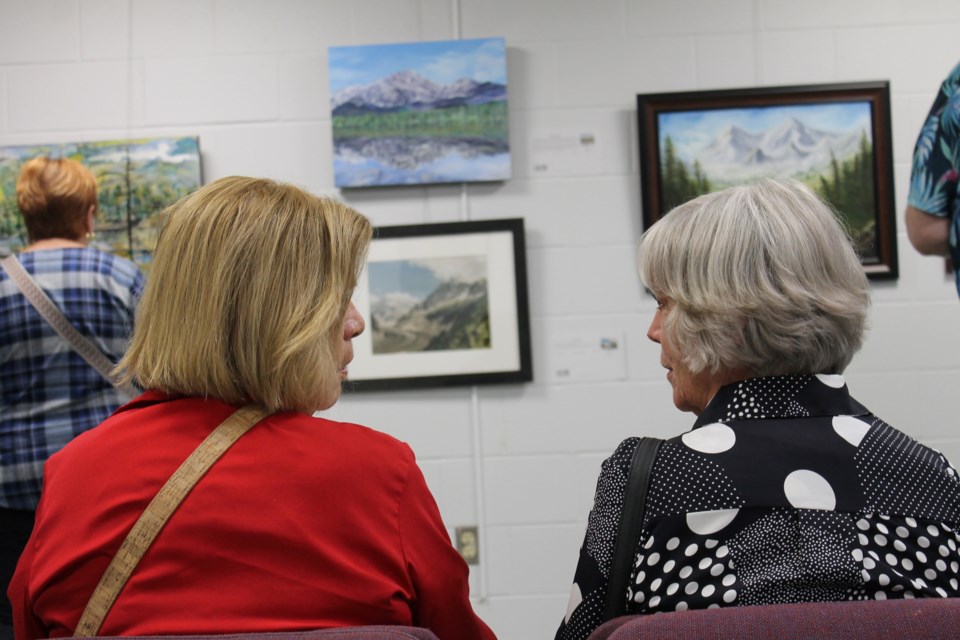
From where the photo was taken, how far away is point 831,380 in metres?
1.14

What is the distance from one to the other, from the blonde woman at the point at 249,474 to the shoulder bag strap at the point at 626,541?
212mm

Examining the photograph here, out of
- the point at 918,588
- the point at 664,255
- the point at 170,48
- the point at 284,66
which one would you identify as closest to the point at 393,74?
the point at 284,66

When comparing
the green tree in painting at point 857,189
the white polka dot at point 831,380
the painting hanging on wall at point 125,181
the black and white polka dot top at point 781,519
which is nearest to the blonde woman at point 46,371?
the painting hanging on wall at point 125,181

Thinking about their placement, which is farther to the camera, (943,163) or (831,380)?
(943,163)

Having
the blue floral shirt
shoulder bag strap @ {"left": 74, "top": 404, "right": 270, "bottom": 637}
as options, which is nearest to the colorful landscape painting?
the blue floral shirt

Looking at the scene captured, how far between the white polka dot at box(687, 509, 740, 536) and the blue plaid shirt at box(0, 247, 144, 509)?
4.70 feet

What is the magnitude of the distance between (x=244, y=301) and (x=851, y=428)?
0.76 meters

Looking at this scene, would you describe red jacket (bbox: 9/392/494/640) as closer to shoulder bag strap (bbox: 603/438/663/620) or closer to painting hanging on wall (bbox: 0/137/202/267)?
shoulder bag strap (bbox: 603/438/663/620)

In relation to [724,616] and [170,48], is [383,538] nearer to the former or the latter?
[724,616]

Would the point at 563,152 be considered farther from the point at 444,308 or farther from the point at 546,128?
the point at 444,308

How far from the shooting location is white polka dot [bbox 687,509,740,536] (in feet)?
3.27

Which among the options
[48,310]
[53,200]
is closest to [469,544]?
[48,310]

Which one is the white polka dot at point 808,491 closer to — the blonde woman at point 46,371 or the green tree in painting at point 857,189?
the blonde woman at point 46,371

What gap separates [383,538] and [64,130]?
2.28m
